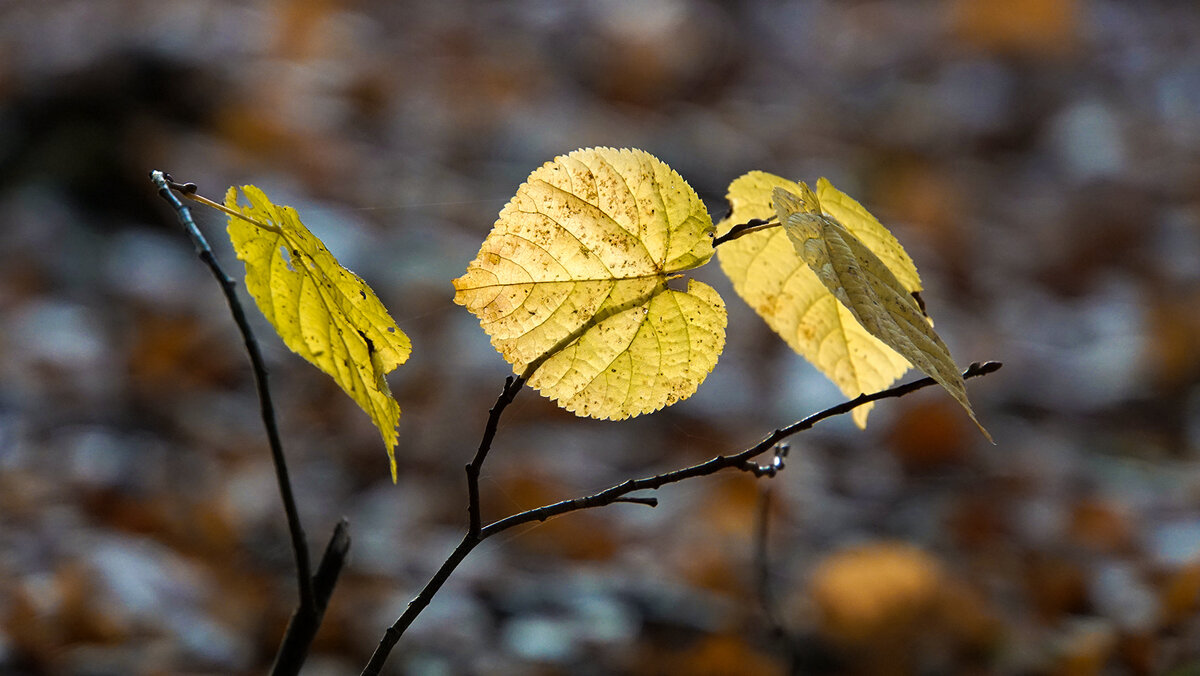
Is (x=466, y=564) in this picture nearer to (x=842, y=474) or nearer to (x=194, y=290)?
(x=842, y=474)

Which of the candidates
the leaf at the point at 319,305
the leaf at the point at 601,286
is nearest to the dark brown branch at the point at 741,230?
the leaf at the point at 601,286

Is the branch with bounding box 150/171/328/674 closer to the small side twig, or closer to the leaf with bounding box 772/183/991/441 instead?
the small side twig

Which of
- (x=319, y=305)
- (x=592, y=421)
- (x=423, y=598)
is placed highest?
(x=592, y=421)

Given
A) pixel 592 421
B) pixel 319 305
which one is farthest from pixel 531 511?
pixel 592 421

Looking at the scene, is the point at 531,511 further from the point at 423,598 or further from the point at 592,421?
the point at 592,421

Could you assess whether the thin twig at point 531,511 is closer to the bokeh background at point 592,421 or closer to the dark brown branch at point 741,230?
the dark brown branch at point 741,230

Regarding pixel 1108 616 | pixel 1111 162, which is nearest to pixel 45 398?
pixel 1108 616
